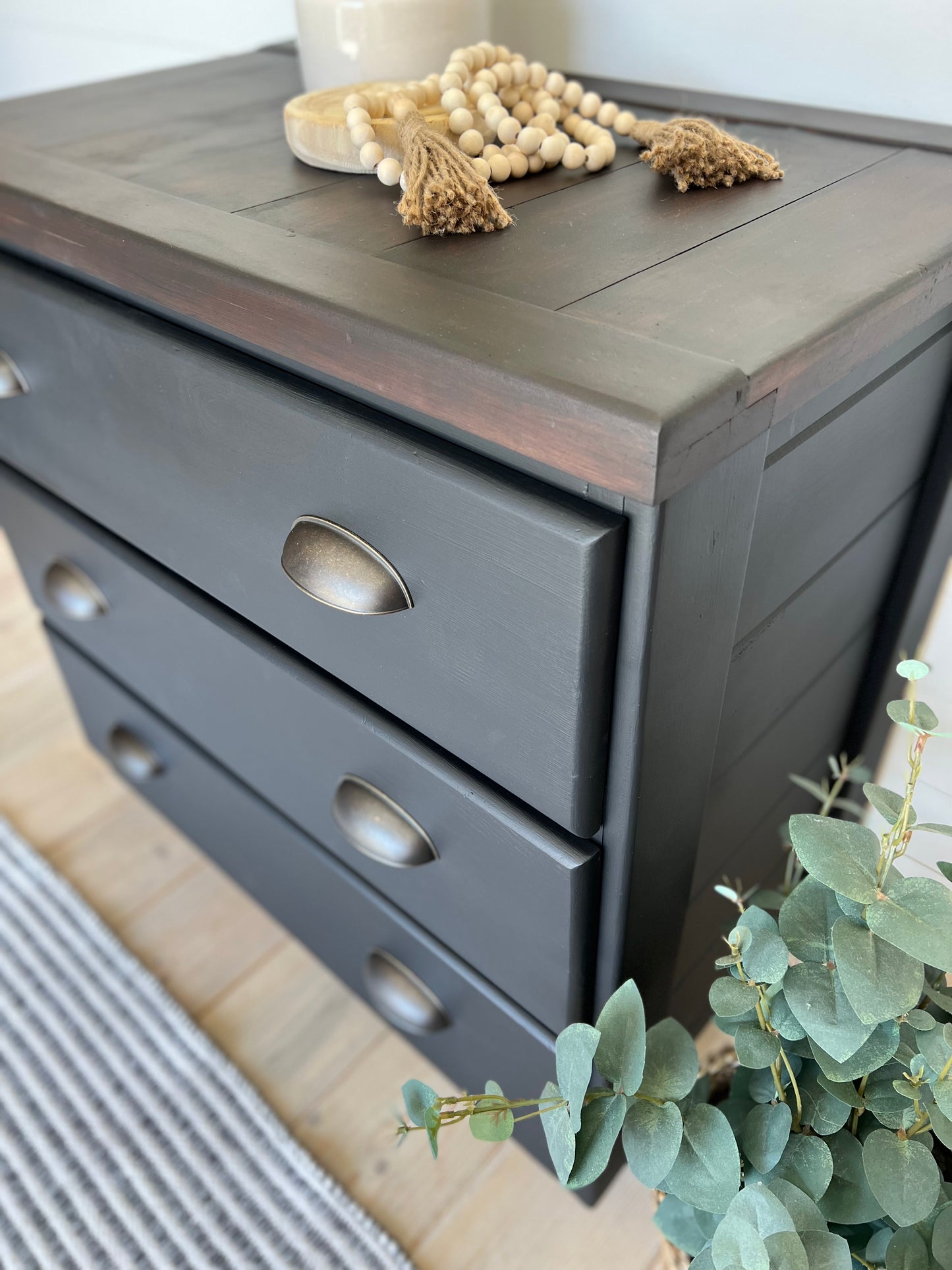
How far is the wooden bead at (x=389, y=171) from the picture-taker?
0.55 m

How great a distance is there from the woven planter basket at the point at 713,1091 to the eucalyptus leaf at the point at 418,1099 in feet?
0.61

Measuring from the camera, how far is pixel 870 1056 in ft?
1.38

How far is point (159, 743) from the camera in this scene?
0.95 m

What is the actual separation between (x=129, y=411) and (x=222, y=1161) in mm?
656

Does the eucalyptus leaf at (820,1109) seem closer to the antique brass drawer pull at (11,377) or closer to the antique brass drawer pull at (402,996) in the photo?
the antique brass drawer pull at (402,996)

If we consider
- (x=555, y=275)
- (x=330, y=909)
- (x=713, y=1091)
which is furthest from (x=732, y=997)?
(x=330, y=909)

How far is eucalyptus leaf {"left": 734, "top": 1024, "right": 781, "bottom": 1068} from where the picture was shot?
0.44 m

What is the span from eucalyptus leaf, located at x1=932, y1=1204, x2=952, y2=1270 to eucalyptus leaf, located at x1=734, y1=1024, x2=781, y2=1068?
9 cm

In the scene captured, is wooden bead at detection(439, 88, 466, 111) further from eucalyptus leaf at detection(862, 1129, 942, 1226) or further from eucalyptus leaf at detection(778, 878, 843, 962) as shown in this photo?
eucalyptus leaf at detection(862, 1129, 942, 1226)

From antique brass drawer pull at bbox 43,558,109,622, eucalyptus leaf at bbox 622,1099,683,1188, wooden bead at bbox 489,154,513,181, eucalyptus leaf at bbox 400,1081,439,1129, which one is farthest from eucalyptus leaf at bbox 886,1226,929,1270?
antique brass drawer pull at bbox 43,558,109,622

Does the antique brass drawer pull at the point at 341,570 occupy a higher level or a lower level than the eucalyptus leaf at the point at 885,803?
higher

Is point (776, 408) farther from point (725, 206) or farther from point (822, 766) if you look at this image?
point (822, 766)

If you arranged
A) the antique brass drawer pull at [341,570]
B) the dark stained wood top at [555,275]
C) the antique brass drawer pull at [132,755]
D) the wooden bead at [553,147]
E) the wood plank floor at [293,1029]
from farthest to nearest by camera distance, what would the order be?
the antique brass drawer pull at [132,755] < the wood plank floor at [293,1029] < the wooden bead at [553,147] < the antique brass drawer pull at [341,570] < the dark stained wood top at [555,275]

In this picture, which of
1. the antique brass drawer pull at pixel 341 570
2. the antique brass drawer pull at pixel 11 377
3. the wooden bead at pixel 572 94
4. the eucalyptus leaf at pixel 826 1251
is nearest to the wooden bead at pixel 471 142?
the wooden bead at pixel 572 94
